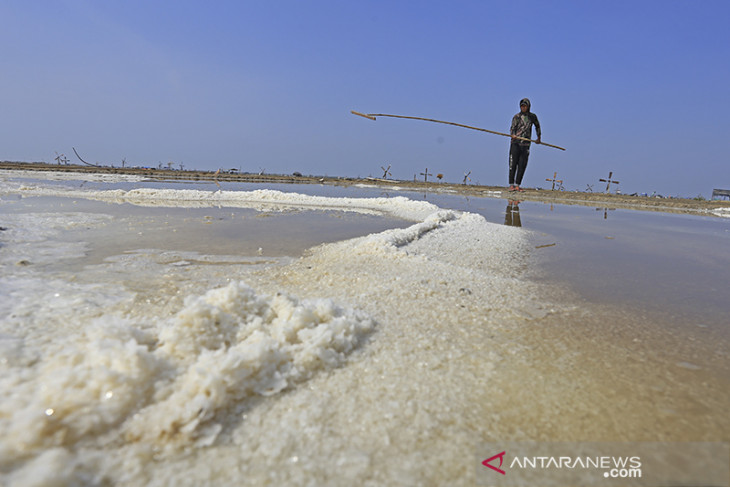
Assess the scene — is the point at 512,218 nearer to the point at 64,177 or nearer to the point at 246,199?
the point at 246,199

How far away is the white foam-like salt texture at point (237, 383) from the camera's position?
1132 millimetres

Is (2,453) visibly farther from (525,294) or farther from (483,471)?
(525,294)

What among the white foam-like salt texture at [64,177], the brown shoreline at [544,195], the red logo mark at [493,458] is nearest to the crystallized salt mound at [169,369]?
the red logo mark at [493,458]

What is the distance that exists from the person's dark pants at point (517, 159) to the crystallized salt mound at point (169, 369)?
6.05m

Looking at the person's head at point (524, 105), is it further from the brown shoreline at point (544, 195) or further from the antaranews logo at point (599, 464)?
the brown shoreline at point (544, 195)

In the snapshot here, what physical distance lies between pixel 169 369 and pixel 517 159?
7013mm

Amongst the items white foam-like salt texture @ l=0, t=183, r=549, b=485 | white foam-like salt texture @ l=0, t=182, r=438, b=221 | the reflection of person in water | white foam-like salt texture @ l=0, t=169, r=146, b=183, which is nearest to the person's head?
the reflection of person in water

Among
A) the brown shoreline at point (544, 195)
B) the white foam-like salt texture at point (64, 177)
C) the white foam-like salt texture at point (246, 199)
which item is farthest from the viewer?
the white foam-like salt texture at point (64, 177)

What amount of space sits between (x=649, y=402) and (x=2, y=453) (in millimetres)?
2267

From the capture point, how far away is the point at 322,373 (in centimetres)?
165

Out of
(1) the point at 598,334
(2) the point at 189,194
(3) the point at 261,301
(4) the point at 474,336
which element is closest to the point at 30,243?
(3) the point at 261,301

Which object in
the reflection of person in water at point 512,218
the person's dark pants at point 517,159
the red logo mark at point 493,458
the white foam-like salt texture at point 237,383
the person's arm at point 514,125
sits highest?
the person's arm at point 514,125

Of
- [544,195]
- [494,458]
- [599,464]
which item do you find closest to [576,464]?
[599,464]

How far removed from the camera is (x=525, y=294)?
309 cm
